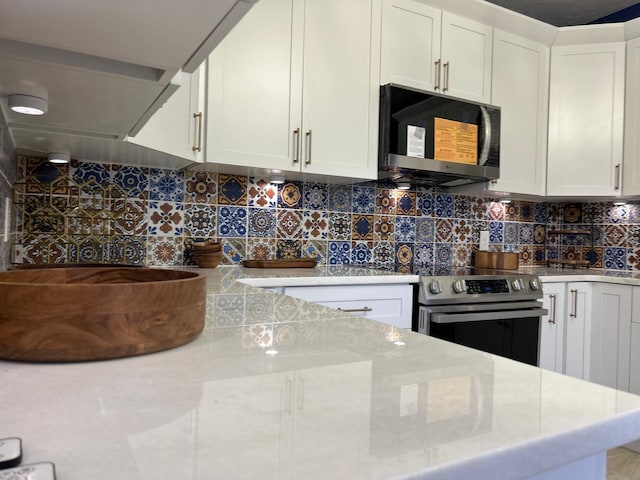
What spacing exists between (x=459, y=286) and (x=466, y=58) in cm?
141

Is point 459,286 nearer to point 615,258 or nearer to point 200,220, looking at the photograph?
point 200,220

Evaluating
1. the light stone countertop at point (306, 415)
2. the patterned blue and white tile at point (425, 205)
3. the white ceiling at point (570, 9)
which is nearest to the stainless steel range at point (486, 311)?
the patterned blue and white tile at point (425, 205)

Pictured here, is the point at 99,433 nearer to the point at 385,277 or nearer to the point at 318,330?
the point at 318,330

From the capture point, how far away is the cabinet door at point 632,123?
2.95m

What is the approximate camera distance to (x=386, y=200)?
2959 millimetres

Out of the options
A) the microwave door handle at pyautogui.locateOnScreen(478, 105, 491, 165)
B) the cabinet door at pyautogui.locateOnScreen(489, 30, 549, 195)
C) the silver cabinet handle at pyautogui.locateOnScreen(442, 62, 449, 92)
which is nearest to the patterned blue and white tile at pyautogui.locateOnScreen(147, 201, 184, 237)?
the silver cabinet handle at pyautogui.locateOnScreen(442, 62, 449, 92)

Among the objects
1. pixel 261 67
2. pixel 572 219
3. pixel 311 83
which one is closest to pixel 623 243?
pixel 572 219

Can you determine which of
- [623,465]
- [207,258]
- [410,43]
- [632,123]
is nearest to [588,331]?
[623,465]

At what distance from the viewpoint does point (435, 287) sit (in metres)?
2.26

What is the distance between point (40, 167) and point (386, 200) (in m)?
1.89

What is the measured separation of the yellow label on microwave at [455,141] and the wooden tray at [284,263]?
92cm

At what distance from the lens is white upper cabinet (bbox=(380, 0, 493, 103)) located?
256 centimetres

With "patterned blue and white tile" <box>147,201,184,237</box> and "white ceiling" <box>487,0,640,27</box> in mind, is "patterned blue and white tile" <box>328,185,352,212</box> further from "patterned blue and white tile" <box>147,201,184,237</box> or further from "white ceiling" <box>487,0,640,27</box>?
"white ceiling" <box>487,0,640,27</box>

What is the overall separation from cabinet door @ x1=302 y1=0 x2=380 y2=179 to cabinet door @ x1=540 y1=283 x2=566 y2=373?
4.15 ft
